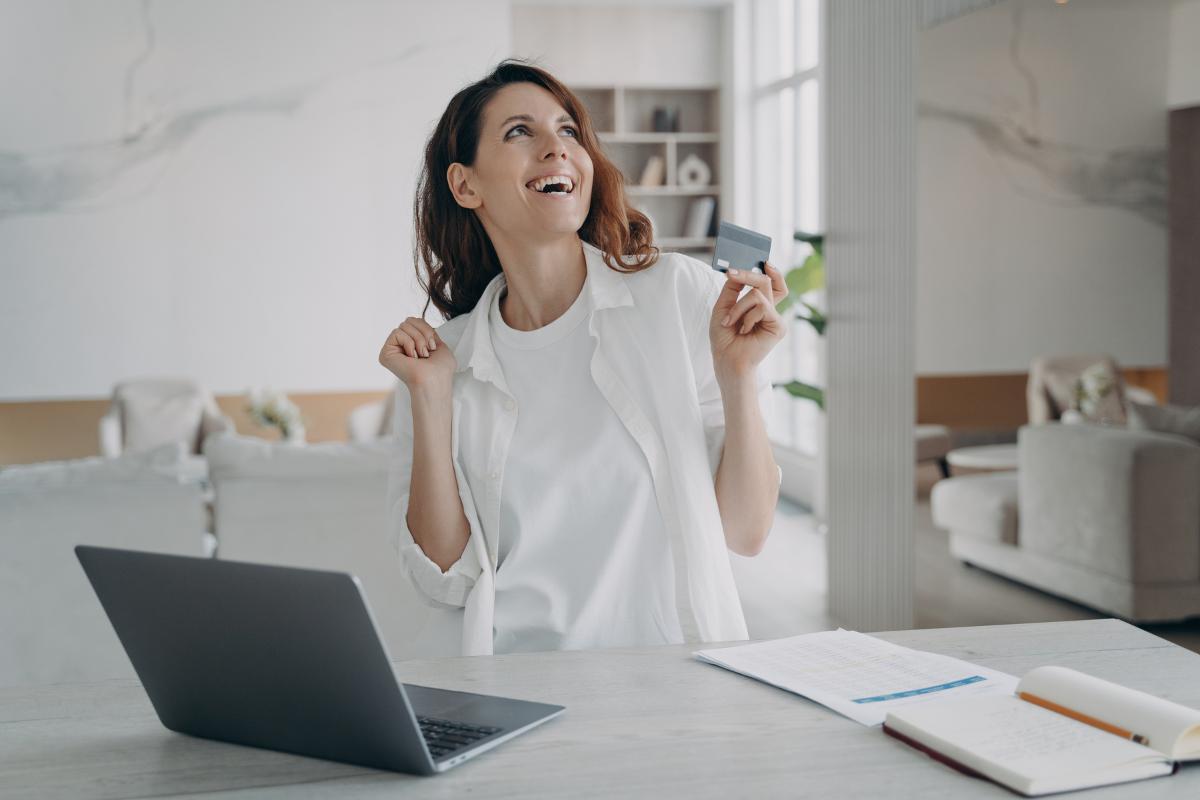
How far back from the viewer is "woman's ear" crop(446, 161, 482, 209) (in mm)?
1823

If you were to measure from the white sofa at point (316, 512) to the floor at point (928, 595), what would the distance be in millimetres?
1558

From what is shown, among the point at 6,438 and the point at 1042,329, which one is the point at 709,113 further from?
the point at 1042,329

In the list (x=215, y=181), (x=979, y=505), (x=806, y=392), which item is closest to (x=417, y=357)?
(x=979, y=505)

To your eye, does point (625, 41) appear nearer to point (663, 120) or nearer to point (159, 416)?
point (663, 120)

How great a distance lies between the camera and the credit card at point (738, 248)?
1.46 meters

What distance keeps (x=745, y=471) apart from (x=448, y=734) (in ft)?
2.34

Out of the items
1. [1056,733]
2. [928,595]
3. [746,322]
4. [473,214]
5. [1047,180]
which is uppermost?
[1047,180]

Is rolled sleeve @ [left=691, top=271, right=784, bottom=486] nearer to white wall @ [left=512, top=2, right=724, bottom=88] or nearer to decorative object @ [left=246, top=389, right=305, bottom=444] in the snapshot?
decorative object @ [left=246, top=389, right=305, bottom=444]

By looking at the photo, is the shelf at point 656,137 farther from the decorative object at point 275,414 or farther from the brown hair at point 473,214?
the brown hair at point 473,214

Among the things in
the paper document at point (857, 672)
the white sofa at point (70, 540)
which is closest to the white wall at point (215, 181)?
the white sofa at point (70, 540)

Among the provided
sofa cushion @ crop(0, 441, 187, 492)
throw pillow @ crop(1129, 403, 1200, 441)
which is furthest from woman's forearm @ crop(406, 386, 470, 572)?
throw pillow @ crop(1129, 403, 1200, 441)

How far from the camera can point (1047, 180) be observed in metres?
3.08

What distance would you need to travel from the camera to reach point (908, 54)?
12.2 ft

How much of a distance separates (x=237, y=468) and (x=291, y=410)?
2.74 meters
